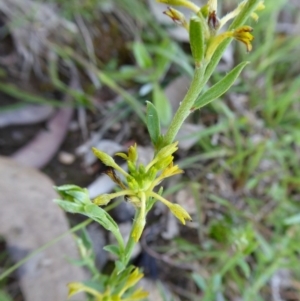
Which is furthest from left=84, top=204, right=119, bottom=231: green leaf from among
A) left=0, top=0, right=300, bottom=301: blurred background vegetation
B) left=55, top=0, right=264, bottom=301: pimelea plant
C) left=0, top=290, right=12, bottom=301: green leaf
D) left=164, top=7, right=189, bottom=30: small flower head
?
left=0, top=0, right=300, bottom=301: blurred background vegetation

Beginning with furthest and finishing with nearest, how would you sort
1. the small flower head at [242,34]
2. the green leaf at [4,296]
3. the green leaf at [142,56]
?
the green leaf at [142,56]
the green leaf at [4,296]
the small flower head at [242,34]

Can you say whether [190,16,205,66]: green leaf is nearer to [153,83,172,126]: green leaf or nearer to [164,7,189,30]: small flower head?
[164,7,189,30]: small flower head

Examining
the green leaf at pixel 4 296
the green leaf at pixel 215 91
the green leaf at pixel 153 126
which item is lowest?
the green leaf at pixel 4 296

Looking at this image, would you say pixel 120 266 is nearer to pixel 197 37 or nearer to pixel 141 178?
pixel 141 178

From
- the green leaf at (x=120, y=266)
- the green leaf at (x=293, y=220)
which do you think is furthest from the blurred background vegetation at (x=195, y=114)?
the green leaf at (x=120, y=266)

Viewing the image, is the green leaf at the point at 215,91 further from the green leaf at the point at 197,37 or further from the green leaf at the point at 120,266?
the green leaf at the point at 120,266

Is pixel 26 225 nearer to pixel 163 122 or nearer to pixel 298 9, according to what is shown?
pixel 163 122

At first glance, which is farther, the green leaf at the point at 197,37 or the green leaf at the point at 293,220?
the green leaf at the point at 293,220
